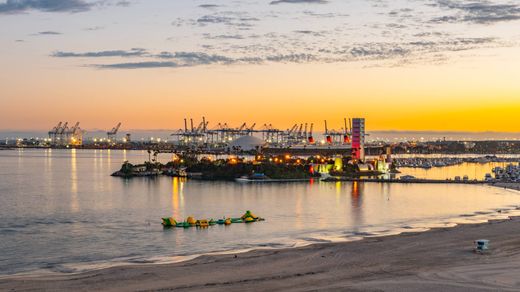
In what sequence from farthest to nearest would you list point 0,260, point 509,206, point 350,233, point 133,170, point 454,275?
point 133,170
point 509,206
point 350,233
point 0,260
point 454,275

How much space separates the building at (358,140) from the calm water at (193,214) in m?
26.9

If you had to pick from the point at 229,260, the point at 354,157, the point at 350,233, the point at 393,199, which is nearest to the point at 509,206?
the point at 393,199

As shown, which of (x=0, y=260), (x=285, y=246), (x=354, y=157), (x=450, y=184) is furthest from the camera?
(x=354, y=157)

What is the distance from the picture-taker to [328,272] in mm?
20359

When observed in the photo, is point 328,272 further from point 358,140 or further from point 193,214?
point 358,140

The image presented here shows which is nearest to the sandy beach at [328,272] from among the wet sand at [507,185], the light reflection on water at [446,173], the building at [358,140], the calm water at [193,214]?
the calm water at [193,214]

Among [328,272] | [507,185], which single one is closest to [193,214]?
[328,272]

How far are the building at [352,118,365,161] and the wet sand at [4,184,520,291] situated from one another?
221 feet

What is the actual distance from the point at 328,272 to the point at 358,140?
75.2 metres

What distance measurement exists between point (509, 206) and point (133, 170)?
5000 cm

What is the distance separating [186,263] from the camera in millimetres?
22172

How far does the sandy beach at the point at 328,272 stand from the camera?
18375mm

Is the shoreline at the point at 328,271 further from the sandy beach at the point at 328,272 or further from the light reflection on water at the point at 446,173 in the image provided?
the light reflection on water at the point at 446,173

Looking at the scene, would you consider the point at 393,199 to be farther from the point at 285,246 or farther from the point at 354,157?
the point at 354,157
